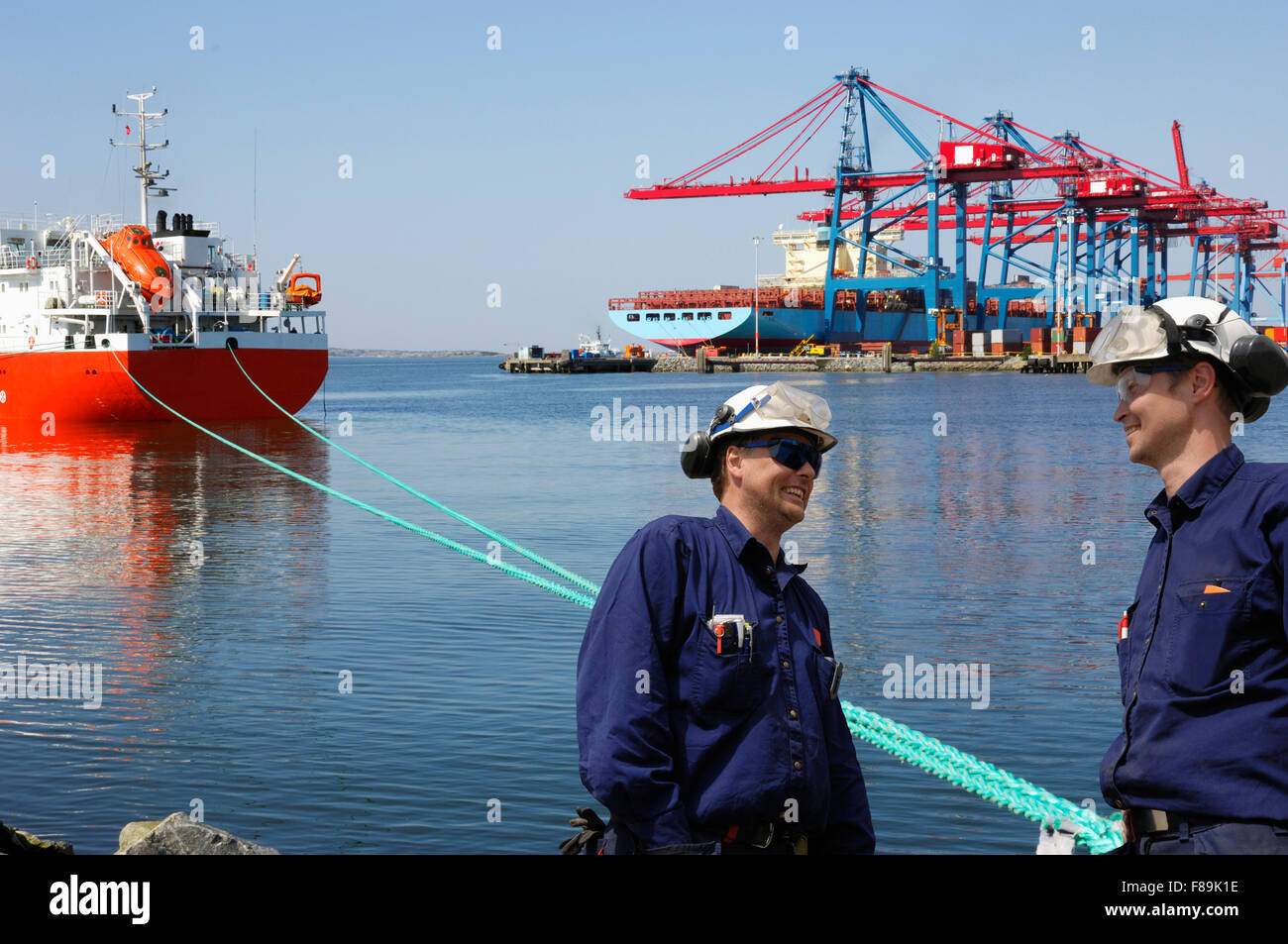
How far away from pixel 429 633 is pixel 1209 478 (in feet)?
35.0

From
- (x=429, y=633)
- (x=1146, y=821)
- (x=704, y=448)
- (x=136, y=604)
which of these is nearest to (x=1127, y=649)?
(x=1146, y=821)

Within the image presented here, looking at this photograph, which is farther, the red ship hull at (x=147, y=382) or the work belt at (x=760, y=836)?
the red ship hull at (x=147, y=382)

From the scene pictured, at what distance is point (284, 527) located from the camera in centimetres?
2236

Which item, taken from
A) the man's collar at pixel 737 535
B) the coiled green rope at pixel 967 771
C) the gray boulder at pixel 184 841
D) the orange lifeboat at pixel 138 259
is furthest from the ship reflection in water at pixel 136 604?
the orange lifeboat at pixel 138 259

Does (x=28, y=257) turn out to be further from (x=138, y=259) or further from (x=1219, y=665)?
(x=1219, y=665)

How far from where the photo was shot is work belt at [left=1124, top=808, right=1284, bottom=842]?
9.69 feet

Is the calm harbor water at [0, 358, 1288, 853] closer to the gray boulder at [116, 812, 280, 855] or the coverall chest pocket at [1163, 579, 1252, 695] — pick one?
the gray boulder at [116, 812, 280, 855]

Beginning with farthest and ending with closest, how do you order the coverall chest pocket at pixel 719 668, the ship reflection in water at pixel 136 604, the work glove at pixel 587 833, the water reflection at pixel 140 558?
the water reflection at pixel 140 558 < the ship reflection in water at pixel 136 604 < the work glove at pixel 587 833 < the coverall chest pocket at pixel 719 668

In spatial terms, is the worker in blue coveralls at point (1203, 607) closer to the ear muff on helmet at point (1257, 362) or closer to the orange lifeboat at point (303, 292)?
the ear muff on helmet at point (1257, 362)

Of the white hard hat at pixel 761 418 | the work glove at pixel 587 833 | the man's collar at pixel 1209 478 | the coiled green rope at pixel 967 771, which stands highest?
the white hard hat at pixel 761 418

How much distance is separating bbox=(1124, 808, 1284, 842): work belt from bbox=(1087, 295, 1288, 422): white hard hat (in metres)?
0.96

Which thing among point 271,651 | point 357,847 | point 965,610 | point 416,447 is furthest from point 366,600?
point 416,447

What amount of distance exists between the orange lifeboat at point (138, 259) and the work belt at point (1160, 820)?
4111cm

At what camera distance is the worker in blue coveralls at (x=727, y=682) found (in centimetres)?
310
